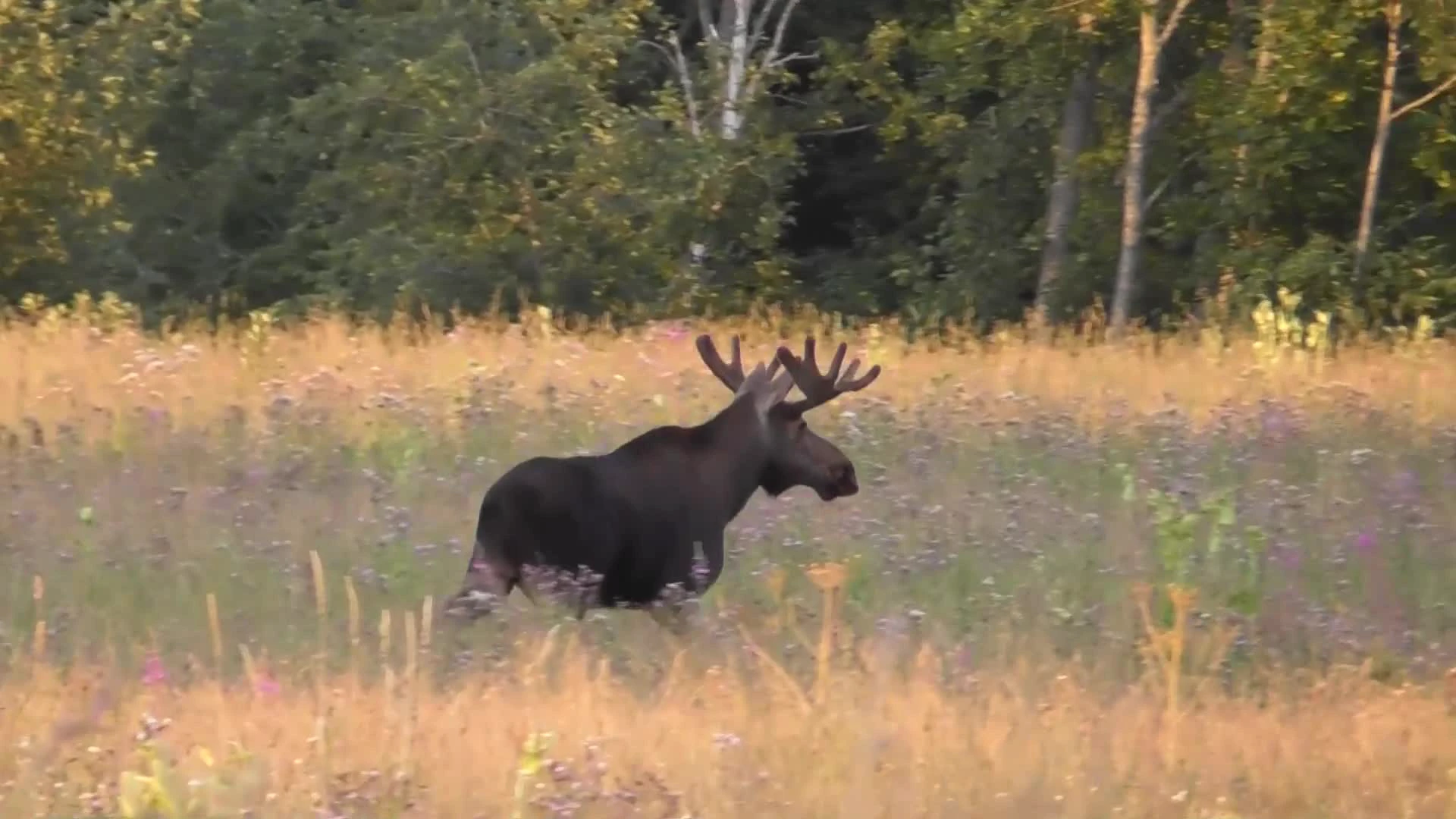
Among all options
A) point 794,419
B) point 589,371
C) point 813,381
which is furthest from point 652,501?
point 589,371

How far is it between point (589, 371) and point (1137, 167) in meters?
9.83

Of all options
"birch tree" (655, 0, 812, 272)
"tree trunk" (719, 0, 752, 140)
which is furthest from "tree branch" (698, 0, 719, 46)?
"tree trunk" (719, 0, 752, 140)

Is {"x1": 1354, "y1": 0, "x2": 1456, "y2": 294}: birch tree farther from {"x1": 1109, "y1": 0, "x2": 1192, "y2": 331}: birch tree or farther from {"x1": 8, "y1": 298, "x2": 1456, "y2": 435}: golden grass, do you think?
{"x1": 8, "y1": 298, "x2": 1456, "y2": 435}: golden grass

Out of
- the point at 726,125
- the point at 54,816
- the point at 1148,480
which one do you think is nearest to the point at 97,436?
the point at 1148,480

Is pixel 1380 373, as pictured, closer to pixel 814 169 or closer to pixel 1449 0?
pixel 1449 0

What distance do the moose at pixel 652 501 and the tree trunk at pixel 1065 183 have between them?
50.4 ft

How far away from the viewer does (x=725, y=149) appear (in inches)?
904

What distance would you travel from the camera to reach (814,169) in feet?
95.8

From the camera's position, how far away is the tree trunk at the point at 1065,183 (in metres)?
23.7

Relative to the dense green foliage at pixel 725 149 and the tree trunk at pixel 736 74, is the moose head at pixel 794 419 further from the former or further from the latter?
the tree trunk at pixel 736 74

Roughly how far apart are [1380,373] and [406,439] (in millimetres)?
5967

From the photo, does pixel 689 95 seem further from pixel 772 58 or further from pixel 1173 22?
pixel 1173 22

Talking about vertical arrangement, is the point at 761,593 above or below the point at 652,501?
below

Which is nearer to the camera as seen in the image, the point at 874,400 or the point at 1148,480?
the point at 1148,480
